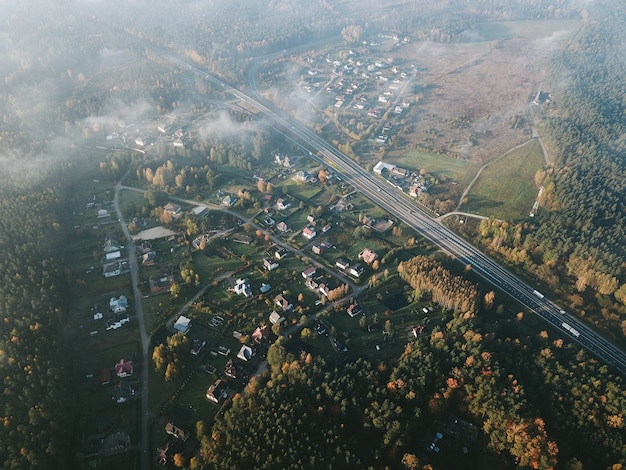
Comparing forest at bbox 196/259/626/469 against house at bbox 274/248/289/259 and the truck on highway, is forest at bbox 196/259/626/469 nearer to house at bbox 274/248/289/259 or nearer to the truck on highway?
the truck on highway

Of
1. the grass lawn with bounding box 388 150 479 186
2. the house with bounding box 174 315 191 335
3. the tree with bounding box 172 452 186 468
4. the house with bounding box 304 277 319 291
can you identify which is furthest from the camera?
the grass lawn with bounding box 388 150 479 186

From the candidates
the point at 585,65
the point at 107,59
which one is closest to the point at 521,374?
the point at 585,65

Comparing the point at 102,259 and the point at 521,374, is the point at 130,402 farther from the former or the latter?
the point at 521,374

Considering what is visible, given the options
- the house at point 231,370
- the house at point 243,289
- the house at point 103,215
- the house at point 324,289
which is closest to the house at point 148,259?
the house at point 103,215

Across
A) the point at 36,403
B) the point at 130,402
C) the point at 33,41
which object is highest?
the point at 33,41

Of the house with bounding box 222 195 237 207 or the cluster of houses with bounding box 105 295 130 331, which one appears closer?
the cluster of houses with bounding box 105 295 130 331

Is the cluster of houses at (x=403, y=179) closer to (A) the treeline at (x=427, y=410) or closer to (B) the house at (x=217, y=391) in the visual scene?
(A) the treeline at (x=427, y=410)

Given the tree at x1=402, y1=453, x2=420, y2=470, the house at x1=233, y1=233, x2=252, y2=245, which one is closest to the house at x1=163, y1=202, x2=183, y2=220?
the house at x1=233, y1=233, x2=252, y2=245
